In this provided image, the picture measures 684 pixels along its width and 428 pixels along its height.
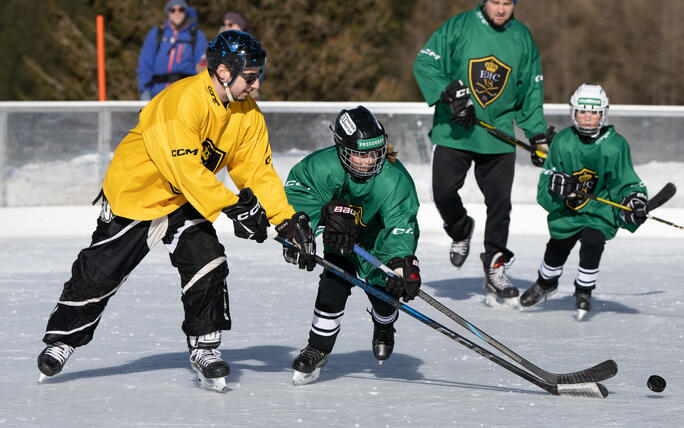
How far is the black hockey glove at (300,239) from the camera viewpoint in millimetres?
3578

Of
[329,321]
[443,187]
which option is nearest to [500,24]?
[443,187]

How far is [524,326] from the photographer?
4.80 m

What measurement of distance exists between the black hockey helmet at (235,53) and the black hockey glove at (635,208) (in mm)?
1886

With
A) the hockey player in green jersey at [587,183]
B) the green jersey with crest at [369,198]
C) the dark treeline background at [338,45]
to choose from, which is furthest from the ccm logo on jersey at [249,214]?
the dark treeline background at [338,45]

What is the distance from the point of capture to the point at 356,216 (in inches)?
153

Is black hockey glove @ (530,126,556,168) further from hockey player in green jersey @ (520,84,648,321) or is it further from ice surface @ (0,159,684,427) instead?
ice surface @ (0,159,684,427)

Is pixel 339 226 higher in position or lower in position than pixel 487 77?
lower

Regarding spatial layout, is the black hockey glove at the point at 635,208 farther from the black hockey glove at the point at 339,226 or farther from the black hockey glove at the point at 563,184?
the black hockey glove at the point at 339,226

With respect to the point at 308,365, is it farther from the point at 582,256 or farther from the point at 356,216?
the point at 582,256

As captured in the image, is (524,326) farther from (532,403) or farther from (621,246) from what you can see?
(621,246)

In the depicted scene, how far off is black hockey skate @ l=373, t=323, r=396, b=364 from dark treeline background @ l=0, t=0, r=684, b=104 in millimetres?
12918

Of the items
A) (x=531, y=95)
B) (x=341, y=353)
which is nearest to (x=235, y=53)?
(x=341, y=353)

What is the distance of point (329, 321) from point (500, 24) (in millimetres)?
1999

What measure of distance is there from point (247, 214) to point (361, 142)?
1.45ft
